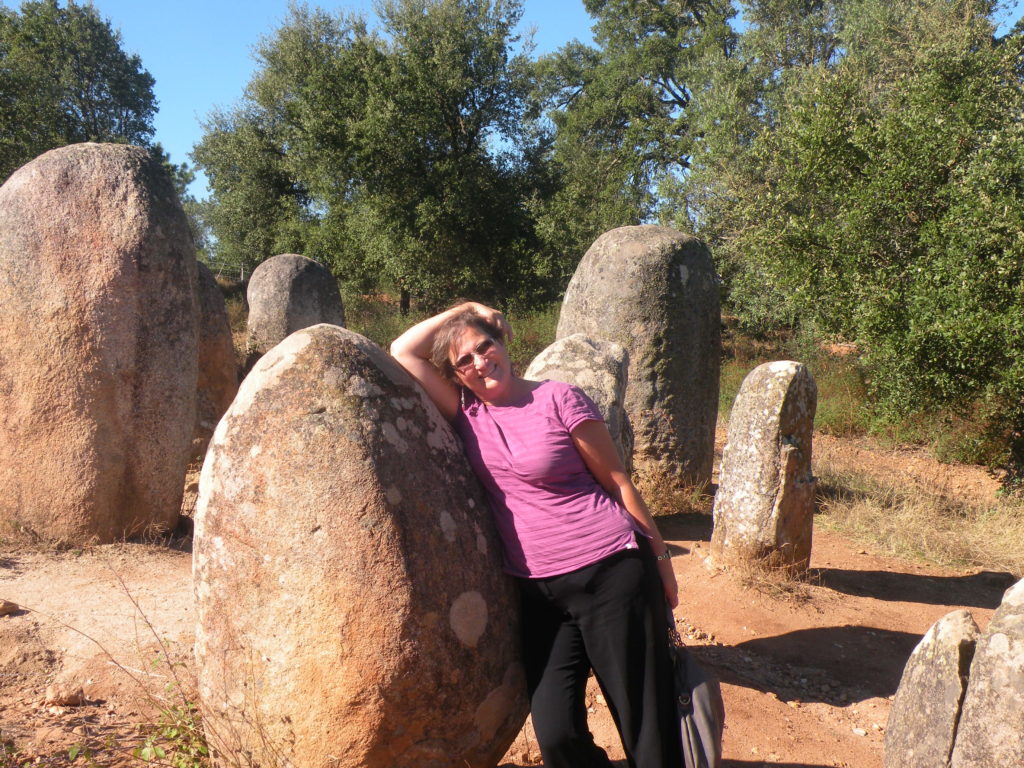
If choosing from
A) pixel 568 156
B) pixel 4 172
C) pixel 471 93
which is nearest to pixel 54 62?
pixel 4 172

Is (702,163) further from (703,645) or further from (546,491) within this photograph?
(546,491)

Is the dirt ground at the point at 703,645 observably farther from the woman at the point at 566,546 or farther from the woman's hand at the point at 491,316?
the woman's hand at the point at 491,316

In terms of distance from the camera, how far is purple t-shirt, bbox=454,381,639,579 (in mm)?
2547

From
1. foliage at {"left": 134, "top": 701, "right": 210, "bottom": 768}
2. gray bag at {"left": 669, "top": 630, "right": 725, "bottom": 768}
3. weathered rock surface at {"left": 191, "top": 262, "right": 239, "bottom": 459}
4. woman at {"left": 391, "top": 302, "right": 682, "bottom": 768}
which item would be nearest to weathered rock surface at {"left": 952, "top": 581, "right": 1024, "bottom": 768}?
gray bag at {"left": 669, "top": 630, "right": 725, "bottom": 768}

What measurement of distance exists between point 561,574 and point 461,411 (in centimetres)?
67

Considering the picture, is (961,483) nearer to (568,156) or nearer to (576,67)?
(568,156)

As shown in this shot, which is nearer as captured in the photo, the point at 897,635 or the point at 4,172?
the point at 897,635

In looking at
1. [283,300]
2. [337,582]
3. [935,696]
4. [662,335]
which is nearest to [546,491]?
[337,582]

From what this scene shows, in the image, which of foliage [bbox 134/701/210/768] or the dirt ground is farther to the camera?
the dirt ground

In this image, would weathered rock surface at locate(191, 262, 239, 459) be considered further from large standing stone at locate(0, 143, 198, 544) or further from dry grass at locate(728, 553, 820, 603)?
dry grass at locate(728, 553, 820, 603)

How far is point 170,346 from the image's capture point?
17.9ft

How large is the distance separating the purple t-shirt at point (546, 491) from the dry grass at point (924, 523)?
5.17 m

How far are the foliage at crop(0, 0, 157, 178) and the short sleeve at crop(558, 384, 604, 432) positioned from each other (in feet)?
65.2

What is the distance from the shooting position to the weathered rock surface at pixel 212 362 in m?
Answer: 8.43
